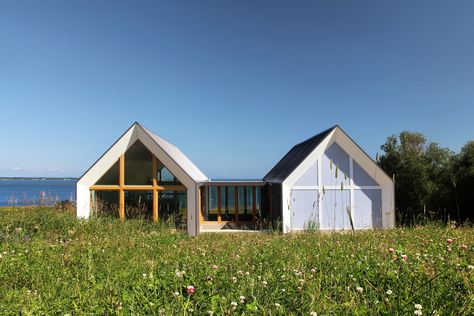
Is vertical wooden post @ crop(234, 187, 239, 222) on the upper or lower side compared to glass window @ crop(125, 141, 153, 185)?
lower

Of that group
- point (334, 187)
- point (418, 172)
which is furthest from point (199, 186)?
point (418, 172)

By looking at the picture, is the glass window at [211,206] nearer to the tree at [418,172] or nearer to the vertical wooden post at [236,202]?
the vertical wooden post at [236,202]

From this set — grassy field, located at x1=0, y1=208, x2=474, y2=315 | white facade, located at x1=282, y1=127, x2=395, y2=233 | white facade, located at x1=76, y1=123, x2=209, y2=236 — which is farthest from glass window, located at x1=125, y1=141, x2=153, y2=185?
grassy field, located at x1=0, y1=208, x2=474, y2=315

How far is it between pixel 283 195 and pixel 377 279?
408 inches

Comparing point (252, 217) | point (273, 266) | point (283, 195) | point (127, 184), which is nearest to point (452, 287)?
point (273, 266)

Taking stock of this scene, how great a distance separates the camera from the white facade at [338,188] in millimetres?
14430

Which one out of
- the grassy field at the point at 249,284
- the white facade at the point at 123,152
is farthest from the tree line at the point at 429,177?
the grassy field at the point at 249,284

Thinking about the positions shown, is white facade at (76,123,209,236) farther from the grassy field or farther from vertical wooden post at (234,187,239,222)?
the grassy field

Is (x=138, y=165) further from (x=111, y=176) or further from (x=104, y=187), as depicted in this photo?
(x=104, y=187)

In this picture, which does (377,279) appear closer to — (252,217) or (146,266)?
(146,266)

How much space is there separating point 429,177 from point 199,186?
745 inches

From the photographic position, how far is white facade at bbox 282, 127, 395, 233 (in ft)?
47.3

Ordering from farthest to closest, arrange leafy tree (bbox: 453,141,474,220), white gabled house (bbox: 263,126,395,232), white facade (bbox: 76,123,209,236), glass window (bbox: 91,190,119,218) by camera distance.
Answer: leafy tree (bbox: 453,141,474,220), white gabled house (bbox: 263,126,395,232), glass window (bbox: 91,190,119,218), white facade (bbox: 76,123,209,236)

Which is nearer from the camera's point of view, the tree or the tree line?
the tree line
